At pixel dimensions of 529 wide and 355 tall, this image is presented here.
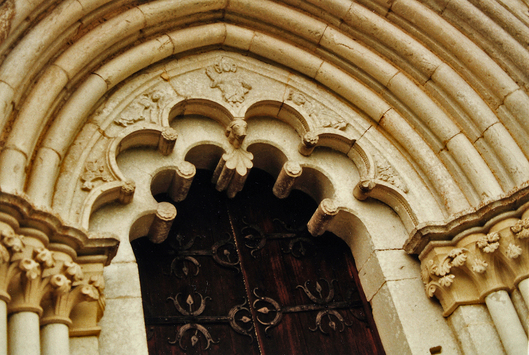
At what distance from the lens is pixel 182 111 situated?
420cm

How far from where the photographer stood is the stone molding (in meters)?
2.77

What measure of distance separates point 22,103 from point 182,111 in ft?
3.81

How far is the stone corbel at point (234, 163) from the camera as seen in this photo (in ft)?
13.4

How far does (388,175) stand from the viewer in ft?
13.7

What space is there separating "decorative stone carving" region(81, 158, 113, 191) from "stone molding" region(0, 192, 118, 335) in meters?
0.44

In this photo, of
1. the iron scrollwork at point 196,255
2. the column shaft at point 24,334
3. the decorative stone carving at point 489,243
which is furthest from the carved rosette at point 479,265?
the column shaft at point 24,334

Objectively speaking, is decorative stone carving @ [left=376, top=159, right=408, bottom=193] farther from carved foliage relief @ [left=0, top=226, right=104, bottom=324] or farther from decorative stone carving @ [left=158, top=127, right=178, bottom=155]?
carved foliage relief @ [left=0, top=226, right=104, bottom=324]

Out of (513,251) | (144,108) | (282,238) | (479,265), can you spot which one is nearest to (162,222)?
(144,108)

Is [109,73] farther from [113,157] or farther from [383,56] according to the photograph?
[383,56]

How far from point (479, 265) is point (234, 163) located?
1.73 meters

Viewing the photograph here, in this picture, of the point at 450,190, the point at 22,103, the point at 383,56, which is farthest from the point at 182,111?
the point at 450,190

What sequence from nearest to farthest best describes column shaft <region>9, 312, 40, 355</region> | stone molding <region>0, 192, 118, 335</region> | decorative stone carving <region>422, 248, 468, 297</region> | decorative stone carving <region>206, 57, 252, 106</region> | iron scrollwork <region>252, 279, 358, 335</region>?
column shaft <region>9, 312, 40, 355</region> → stone molding <region>0, 192, 118, 335</region> → decorative stone carving <region>422, 248, 468, 297</region> → iron scrollwork <region>252, 279, 358, 335</region> → decorative stone carving <region>206, 57, 252, 106</region>

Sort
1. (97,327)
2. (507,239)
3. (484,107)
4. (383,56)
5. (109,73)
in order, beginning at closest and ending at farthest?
(97,327), (507,239), (109,73), (484,107), (383,56)

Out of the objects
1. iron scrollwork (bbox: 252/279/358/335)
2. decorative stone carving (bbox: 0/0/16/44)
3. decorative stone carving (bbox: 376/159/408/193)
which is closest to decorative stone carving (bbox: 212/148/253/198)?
iron scrollwork (bbox: 252/279/358/335)
